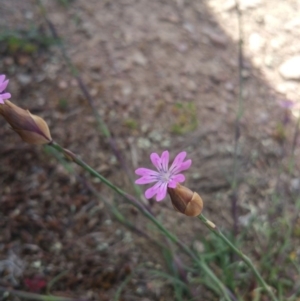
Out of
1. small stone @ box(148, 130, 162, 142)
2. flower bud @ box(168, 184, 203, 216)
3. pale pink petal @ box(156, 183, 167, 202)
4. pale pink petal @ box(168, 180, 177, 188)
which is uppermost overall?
pale pink petal @ box(168, 180, 177, 188)

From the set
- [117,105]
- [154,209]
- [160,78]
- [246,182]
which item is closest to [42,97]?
[117,105]

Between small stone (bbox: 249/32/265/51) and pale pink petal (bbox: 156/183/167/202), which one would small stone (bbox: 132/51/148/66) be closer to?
small stone (bbox: 249/32/265/51)

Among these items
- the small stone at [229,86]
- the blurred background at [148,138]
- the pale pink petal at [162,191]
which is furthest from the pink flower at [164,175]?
the small stone at [229,86]

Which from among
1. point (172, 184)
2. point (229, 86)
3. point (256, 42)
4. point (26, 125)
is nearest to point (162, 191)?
point (172, 184)

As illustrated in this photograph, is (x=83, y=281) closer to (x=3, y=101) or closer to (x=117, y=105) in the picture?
(x=117, y=105)

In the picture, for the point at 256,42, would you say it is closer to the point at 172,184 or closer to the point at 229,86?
the point at 229,86

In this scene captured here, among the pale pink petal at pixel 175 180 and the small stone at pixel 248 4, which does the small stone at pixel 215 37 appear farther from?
the pale pink petal at pixel 175 180

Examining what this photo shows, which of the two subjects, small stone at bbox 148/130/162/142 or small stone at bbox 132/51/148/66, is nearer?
small stone at bbox 148/130/162/142

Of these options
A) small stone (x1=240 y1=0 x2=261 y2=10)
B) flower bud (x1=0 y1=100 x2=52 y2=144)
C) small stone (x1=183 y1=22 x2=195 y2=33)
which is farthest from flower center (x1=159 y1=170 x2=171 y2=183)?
small stone (x1=240 y1=0 x2=261 y2=10)
